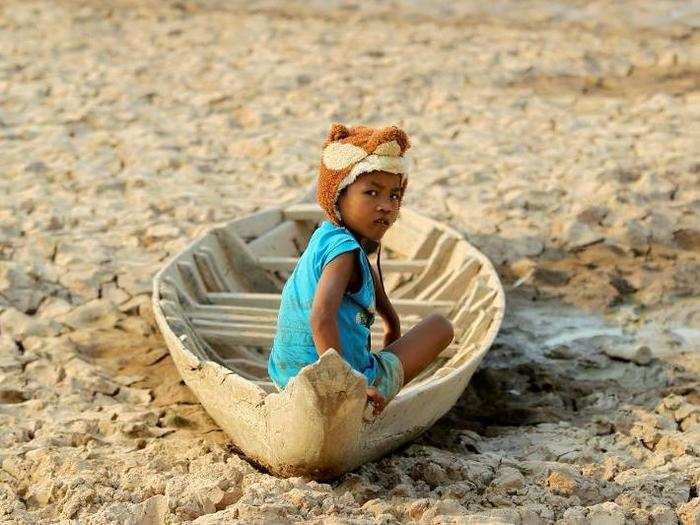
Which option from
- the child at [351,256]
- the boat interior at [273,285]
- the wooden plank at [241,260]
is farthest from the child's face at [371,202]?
the wooden plank at [241,260]

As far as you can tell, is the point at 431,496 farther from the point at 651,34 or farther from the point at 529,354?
the point at 651,34

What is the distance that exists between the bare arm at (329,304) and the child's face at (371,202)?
0.74ft

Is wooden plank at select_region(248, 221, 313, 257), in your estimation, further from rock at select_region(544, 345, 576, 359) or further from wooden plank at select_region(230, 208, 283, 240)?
rock at select_region(544, 345, 576, 359)

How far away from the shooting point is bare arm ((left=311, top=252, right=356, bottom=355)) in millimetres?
4066

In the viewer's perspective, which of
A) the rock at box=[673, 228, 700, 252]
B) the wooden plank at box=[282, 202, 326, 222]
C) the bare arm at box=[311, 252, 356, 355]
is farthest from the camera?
the rock at box=[673, 228, 700, 252]

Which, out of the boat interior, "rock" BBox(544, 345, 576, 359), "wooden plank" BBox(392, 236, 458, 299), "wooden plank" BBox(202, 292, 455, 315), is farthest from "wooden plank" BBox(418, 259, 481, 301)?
"rock" BBox(544, 345, 576, 359)

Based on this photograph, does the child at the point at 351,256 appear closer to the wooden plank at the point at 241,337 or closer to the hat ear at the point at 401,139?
the hat ear at the point at 401,139

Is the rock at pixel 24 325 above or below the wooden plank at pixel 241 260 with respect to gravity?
below

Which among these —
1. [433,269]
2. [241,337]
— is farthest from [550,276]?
[241,337]

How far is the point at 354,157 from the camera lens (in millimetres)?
4254

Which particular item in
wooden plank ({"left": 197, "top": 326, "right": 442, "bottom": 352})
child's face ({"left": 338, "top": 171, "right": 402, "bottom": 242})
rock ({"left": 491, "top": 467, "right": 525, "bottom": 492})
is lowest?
rock ({"left": 491, "top": 467, "right": 525, "bottom": 492})

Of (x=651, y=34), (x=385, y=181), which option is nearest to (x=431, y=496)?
(x=385, y=181)

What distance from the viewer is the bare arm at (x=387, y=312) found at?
15.1 ft

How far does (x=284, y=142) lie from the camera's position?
9.04 metres
